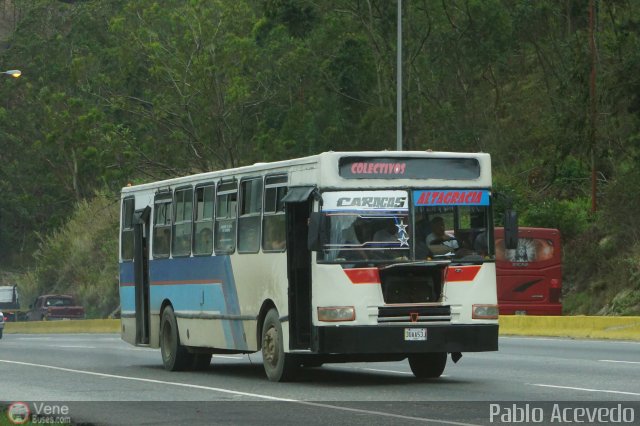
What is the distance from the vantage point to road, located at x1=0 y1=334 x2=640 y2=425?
1430cm

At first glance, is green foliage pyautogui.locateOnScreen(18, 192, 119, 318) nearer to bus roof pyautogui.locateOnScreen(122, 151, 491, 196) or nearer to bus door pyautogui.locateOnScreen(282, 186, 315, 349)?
bus door pyautogui.locateOnScreen(282, 186, 315, 349)

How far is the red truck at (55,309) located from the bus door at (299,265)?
4920 centimetres

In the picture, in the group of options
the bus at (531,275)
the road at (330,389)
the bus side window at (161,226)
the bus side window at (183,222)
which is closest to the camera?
the road at (330,389)

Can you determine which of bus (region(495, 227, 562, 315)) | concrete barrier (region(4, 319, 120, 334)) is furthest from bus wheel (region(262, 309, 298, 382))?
concrete barrier (region(4, 319, 120, 334))

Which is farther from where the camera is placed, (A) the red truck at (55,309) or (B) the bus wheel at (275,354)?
(A) the red truck at (55,309)

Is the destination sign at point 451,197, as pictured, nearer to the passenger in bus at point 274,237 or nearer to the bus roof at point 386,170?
the bus roof at point 386,170

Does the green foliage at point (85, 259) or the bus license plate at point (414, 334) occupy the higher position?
the green foliage at point (85, 259)

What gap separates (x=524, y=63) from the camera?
6431 cm

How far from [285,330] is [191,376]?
319 cm

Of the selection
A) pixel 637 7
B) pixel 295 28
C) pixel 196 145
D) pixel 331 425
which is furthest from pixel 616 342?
pixel 196 145

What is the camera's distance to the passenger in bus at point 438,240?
722 inches

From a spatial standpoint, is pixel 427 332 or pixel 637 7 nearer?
pixel 427 332

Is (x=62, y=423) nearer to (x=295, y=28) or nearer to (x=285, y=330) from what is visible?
(x=285, y=330)

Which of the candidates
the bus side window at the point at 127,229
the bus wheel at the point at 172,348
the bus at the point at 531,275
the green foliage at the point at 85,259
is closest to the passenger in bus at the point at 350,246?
the bus wheel at the point at 172,348
